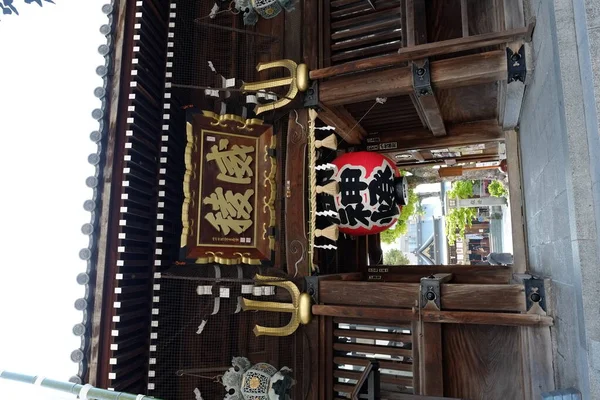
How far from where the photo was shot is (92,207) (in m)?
4.50

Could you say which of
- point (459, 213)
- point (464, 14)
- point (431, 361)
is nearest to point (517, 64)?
point (464, 14)

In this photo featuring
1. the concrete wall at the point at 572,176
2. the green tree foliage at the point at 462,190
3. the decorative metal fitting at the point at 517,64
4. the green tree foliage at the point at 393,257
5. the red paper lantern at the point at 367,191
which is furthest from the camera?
the green tree foliage at the point at 393,257

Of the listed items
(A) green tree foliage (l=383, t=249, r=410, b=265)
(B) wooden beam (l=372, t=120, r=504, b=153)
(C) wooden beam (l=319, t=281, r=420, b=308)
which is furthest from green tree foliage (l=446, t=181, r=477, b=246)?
(C) wooden beam (l=319, t=281, r=420, b=308)

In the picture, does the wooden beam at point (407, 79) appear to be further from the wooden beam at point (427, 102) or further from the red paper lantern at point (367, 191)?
the red paper lantern at point (367, 191)

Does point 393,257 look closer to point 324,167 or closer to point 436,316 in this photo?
point 324,167

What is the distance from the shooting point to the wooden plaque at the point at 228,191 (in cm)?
500

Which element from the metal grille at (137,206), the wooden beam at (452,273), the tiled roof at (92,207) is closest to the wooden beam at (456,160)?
the wooden beam at (452,273)

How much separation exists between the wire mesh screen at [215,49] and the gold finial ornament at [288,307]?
2.53 m

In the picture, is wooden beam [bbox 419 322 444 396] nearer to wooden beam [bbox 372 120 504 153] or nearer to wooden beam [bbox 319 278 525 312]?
wooden beam [bbox 319 278 525 312]

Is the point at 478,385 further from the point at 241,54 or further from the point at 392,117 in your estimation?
the point at 241,54

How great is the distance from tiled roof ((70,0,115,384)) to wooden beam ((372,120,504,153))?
179 inches

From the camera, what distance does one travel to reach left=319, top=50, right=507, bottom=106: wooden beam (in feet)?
13.7

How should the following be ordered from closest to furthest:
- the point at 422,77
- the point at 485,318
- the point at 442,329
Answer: the point at 485,318, the point at 442,329, the point at 422,77

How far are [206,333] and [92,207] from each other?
2.01 metres
